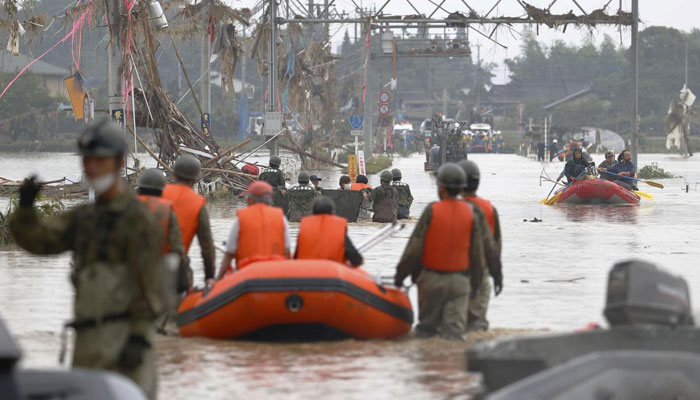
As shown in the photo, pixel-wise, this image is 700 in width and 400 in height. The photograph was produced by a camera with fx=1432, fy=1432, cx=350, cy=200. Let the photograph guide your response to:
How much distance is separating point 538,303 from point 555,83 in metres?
154

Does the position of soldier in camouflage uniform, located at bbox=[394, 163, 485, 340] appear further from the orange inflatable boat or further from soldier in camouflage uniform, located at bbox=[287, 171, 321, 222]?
soldier in camouflage uniform, located at bbox=[287, 171, 321, 222]

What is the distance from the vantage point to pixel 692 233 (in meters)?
25.1

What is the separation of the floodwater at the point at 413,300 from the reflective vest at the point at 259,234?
814mm

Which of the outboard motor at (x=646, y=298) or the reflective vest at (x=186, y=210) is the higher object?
the reflective vest at (x=186, y=210)

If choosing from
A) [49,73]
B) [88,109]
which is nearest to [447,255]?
[88,109]

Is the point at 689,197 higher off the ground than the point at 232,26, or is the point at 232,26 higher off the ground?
the point at 232,26

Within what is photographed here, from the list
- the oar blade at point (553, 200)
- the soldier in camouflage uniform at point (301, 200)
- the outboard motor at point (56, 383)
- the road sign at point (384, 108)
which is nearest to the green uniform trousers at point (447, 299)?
the outboard motor at point (56, 383)

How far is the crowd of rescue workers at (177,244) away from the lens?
659 cm

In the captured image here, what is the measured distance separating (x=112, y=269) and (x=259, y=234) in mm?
5366

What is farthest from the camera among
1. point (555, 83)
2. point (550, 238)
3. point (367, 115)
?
point (555, 83)

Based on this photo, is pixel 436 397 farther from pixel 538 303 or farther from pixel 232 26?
pixel 232 26

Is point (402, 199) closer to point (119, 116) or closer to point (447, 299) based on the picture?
point (119, 116)

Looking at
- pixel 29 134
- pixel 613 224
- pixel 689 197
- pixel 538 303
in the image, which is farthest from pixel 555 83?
pixel 538 303

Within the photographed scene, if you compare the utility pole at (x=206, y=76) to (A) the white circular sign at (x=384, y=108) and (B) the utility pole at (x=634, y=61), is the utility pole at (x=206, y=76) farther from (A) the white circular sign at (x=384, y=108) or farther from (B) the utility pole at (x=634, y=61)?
(A) the white circular sign at (x=384, y=108)
